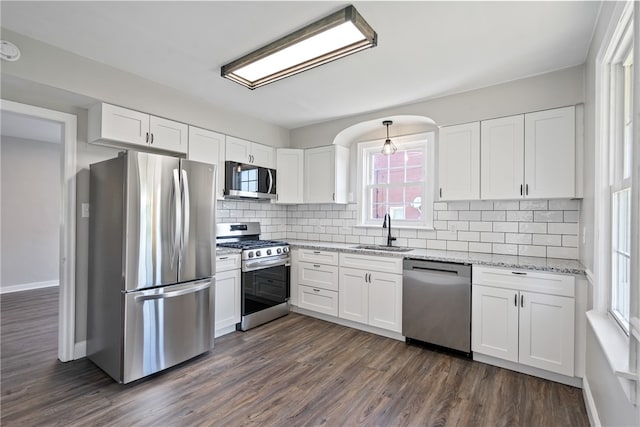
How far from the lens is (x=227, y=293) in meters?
3.25

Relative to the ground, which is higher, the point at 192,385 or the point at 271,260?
the point at 271,260

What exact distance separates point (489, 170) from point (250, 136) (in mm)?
2817

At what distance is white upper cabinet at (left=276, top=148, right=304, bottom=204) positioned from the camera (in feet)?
14.2

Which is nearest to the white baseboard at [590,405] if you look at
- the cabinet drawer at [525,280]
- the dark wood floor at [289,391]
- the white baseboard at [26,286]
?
the dark wood floor at [289,391]

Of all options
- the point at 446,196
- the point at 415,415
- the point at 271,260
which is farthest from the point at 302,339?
the point at 446,196

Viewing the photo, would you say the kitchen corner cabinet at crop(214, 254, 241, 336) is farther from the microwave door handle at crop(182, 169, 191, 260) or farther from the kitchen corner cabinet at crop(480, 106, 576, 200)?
the kitchen corner cabinet at crop(480, 106, 576, 200)

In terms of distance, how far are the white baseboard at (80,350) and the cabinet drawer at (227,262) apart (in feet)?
4.24

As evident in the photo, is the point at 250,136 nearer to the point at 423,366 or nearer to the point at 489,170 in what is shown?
the point at 489,170

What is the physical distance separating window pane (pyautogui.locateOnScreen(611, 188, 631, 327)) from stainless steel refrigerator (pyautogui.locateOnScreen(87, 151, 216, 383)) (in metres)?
2.90

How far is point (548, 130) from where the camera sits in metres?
2.64

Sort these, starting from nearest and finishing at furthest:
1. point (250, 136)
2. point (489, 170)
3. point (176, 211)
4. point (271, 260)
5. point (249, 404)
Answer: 1. point (249, 404)
2. point (176, 211)
3. point (489, 170)
4. point (271, 260)
5. point (250, 136)

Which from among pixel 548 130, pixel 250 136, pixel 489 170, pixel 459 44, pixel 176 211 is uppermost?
pixel 459 44

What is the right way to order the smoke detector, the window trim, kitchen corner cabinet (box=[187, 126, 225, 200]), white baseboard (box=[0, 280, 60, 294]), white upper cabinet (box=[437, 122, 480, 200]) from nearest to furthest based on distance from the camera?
the smoke detector, white upper cabinet (box=[437, 122, 480, 200]), kitchen corner cabinet (box=[187, 126, 225, 200]), the window trim, white baseboard (box=[0, 280, 60, 294])

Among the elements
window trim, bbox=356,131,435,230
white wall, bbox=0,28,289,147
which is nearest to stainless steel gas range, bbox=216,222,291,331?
window trim, bbox=356,131,435,230
